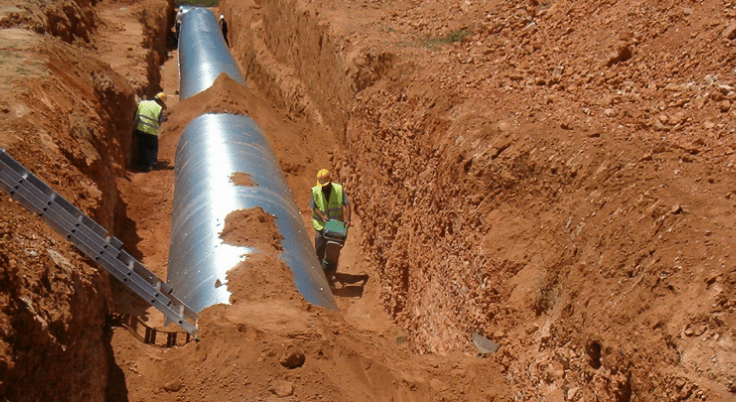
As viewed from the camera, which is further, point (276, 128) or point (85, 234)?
point (276, 128)

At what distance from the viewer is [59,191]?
6977 millimetres

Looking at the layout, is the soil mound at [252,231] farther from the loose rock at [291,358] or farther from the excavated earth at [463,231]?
the loose rock at [291,358]

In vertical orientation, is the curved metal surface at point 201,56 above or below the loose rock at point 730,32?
above

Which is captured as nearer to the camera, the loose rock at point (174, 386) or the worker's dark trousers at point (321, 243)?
the loose rock at point (174, 386)

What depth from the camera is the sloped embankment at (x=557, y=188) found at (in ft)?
15.5

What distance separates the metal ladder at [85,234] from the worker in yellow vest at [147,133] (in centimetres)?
622

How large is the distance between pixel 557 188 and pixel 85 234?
4.21 m

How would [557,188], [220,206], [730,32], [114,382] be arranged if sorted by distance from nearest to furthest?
[114,382]
[557,188]
[730,32]
[220,206]

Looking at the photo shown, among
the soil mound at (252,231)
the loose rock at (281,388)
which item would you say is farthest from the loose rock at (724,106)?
the soil mound at (252,231)

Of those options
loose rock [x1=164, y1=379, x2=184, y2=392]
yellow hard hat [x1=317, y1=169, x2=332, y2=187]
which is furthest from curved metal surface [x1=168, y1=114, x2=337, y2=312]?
loose rock [x1=164, y1=379, x2=184, y2=392]

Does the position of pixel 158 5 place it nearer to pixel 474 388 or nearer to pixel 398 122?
pixel 398 122

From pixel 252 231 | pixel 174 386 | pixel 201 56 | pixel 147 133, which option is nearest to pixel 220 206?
pixel 252 231

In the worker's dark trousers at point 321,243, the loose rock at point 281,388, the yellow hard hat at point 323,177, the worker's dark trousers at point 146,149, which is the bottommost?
the loose rock at point 281,388

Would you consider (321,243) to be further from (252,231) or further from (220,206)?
(252,231)
